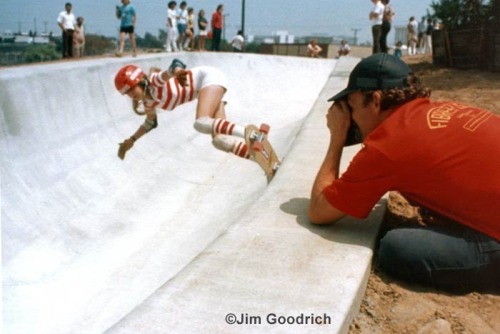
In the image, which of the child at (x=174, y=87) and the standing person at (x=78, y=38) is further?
the standing person at (x=78, y=38)

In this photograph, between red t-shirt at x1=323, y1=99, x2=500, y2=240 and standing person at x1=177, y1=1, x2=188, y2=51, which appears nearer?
red t-shirt at x1=323, y1=99, x2=500, y2=240

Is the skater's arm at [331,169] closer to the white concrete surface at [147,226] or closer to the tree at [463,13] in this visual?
the white concrete surface at [147,226]

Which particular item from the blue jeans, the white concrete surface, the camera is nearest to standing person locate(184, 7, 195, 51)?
the white concrete surface

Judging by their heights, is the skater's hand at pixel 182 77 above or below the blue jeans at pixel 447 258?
above

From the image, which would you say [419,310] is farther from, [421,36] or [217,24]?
[421,36]

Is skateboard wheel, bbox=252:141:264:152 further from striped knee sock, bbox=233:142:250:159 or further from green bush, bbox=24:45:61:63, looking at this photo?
green bush, bbox=24:45:61:63

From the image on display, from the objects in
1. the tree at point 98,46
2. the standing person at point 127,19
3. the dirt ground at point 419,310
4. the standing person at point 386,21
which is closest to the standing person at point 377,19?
the standing person at point 386,21

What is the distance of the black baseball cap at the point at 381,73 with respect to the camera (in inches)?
96.8

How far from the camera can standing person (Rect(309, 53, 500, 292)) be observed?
2227mm

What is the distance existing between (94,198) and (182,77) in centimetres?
187

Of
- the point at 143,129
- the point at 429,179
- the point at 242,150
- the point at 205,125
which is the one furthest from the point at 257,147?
the point at 429,179

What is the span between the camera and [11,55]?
13320 millimetres

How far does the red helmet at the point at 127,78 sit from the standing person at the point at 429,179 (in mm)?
3472

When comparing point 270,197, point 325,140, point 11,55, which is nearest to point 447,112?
point 270,197
